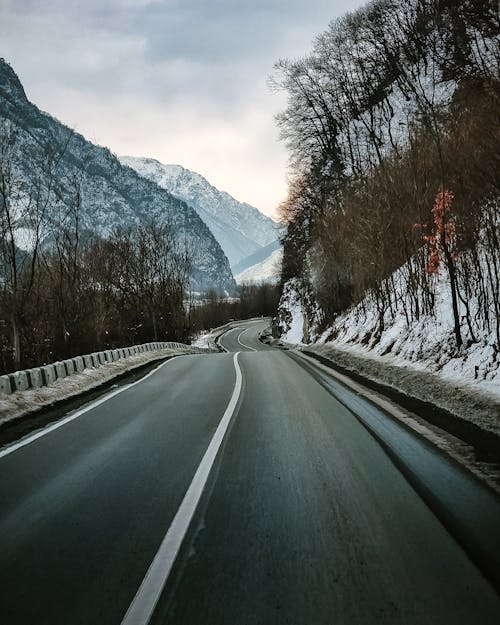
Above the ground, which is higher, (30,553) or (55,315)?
(55,315)

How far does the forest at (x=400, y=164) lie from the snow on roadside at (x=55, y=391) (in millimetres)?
7816

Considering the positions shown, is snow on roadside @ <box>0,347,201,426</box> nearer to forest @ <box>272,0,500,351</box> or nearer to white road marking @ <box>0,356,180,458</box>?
white road marking @ <box>0,356,180,458</box>

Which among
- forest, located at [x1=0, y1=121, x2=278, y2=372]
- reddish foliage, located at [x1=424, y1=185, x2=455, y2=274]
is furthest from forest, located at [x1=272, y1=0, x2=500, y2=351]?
forest, located at [x1=0, y1=121, x2=278, y2=372]

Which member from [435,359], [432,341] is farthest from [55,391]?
[432,341]

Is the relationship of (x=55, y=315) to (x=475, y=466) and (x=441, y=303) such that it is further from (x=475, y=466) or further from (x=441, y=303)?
(x=475, y=466)

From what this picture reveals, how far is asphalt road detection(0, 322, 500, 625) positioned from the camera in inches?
90.2

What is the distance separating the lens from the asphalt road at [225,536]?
7.52 ft

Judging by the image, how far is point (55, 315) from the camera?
729 inches

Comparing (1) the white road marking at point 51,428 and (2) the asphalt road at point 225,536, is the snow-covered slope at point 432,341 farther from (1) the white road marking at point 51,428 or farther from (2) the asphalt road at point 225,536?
(1) the white road marking at point 51,428

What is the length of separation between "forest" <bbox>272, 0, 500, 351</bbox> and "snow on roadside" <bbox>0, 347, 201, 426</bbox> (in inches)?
308

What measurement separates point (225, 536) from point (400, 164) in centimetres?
1187

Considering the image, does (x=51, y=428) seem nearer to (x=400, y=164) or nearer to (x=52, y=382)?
(x=52, y=382)

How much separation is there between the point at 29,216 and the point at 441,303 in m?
11.7

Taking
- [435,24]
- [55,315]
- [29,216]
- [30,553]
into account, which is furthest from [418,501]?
[435,24]
